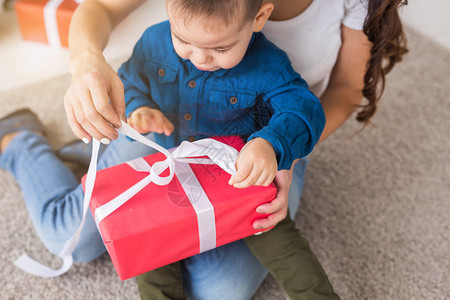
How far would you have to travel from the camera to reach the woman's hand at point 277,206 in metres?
0.55

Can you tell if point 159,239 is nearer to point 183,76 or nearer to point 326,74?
point 183,76

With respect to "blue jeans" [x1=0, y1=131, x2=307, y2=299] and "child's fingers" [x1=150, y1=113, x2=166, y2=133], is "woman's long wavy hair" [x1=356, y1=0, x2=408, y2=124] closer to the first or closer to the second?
"blue jeans" [x1=0, y1=131, x2=307, y2=299]

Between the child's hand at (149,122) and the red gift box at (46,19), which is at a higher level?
the child's hand at (149,122)

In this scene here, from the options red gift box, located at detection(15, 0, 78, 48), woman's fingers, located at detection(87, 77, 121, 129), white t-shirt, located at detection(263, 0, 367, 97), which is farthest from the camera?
red gift box, located at detection(15, 0, 78, 48)

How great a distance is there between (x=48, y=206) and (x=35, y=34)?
715mm

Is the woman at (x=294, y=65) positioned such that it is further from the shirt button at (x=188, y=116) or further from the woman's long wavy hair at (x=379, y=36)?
the shirt button at (x=188, y=116)

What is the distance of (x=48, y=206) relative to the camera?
2.47 feet

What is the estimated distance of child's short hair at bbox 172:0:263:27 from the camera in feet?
1.48

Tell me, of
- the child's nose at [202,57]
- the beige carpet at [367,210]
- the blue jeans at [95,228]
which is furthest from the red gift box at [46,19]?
the child's nose at [202,57]

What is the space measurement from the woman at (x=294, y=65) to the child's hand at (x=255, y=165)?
0.07 metres

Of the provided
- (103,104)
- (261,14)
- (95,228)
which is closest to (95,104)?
(103,104)

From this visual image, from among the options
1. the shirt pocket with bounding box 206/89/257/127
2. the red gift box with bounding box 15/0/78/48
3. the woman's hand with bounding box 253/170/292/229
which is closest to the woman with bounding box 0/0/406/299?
the woman's hand with bounding box 253/170/292/229

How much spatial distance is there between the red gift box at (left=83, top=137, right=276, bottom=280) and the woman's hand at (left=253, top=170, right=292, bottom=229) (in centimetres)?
1

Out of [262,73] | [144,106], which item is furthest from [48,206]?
[262,73]
